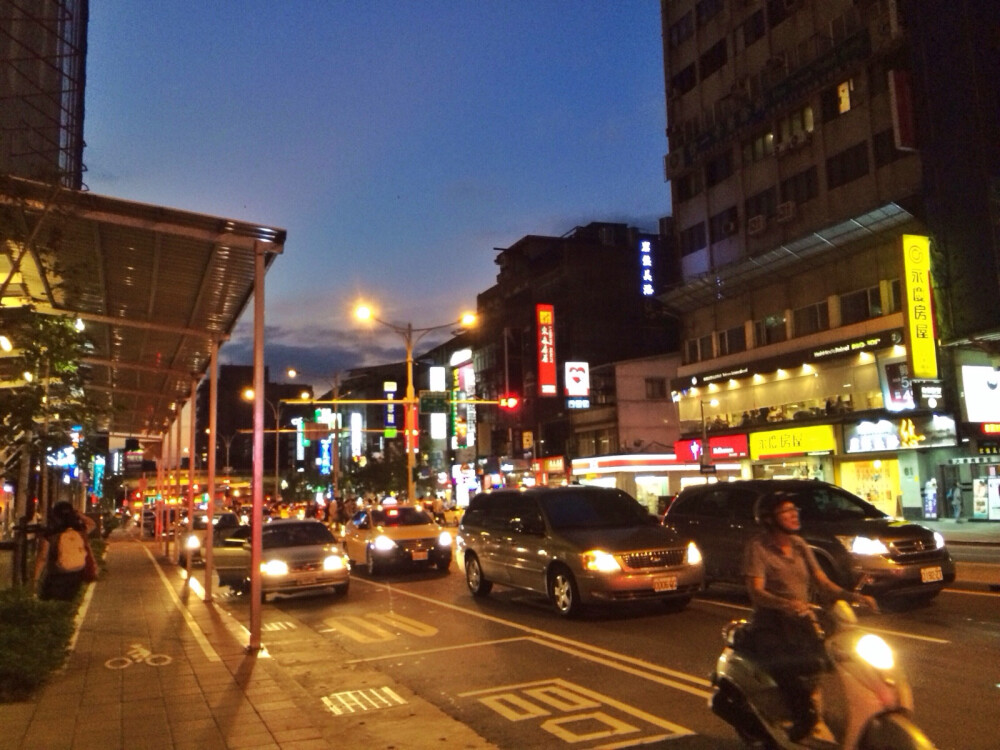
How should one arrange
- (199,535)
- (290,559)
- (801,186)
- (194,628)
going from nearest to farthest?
(194,628)
(290,559)
(199,535)
(801,186)

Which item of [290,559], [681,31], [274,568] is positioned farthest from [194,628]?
[681,31]

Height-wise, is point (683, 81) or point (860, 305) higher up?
point (683, 81)

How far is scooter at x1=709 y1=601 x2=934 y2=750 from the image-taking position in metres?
4.67

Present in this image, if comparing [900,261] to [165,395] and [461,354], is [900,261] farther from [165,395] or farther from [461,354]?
[461,354]

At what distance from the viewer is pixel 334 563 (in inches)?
660

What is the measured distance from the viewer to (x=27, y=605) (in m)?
9.38

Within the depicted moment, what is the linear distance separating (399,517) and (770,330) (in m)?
24.9

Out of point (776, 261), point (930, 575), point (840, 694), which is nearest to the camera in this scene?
point (840, 694)

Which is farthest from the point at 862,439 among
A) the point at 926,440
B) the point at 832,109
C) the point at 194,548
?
the point at 194,548

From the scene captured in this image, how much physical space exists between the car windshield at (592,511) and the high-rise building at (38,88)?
9.52 meters

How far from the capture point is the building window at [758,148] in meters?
42.0

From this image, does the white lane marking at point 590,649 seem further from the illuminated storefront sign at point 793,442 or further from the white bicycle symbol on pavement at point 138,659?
the illuminated storefront sign at point 793,442

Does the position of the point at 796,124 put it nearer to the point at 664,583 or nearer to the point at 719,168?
the point at 719,168

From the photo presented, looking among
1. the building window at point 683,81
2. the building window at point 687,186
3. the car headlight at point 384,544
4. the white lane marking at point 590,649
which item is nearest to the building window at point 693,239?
the building window at point 687,186
